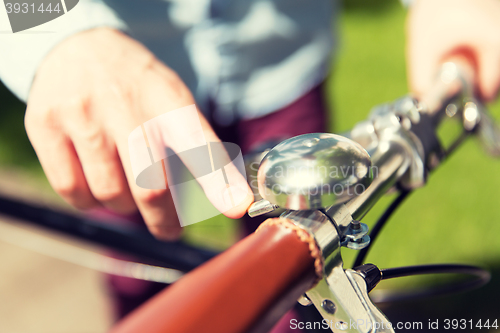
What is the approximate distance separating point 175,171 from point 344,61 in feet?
11.0

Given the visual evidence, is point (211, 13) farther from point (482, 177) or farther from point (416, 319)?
point (482, 177)

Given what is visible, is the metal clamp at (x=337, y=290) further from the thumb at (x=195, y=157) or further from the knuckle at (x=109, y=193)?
the knuckle at (x=109, y=193)

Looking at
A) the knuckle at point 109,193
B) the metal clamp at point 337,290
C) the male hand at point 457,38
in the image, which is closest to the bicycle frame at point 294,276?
the metal clamp at point 337,290

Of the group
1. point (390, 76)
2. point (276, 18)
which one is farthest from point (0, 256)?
point (390, 76)

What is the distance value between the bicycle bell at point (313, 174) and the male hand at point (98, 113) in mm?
60

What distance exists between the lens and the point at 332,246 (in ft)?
1.17

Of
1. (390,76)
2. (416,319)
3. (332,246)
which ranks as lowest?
(416,319)

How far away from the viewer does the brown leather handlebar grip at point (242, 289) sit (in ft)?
0.87

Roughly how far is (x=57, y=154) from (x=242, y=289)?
232 mm

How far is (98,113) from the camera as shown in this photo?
1.30ft

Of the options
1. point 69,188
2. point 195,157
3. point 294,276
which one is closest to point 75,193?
point 69,188

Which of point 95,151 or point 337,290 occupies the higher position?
point 95,151

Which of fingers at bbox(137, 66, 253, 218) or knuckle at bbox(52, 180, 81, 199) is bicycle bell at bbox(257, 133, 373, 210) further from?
knuckle at bbox(52, 180, 81, 199)

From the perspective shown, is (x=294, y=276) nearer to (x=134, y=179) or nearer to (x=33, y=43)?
(x=134, y=179)
